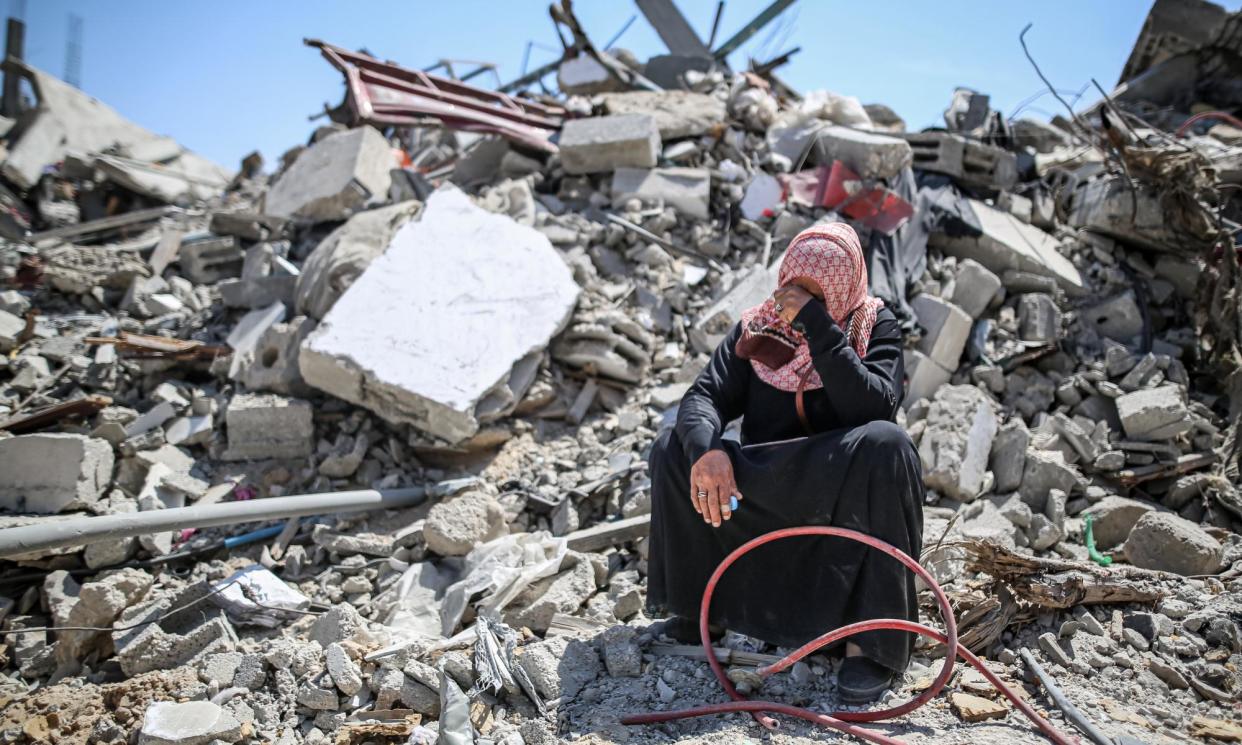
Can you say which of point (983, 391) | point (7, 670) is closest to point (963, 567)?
point (983, 391)

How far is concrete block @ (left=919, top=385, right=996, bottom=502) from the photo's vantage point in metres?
3.94

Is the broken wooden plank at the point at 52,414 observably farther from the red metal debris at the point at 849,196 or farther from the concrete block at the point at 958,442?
the red metal debris at the point at 849,196

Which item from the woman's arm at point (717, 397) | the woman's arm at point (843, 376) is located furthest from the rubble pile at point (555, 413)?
the woman's arm at point (717, 397)

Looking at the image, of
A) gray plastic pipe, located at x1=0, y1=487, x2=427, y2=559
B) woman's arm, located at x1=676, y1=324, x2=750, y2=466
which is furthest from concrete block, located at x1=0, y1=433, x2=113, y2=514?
woman's arm, located at x1=676, y1=324, x2=750, y2=466

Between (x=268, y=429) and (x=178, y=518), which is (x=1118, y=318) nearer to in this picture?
(x=268, y=429)

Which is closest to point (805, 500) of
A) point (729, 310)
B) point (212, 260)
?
point (729, 310)

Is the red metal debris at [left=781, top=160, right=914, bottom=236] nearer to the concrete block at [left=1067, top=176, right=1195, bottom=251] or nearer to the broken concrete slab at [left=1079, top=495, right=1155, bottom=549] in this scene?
the concrete block at [left=1067, top=176, right=1195, bottom=251]

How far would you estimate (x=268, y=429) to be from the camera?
4469 millimetres

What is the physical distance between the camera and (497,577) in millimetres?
3318

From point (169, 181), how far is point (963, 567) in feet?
32.4

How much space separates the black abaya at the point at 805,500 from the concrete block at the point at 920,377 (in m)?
1.88

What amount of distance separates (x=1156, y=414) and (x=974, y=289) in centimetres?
139

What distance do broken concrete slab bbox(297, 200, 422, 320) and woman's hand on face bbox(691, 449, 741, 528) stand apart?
10.4 feet

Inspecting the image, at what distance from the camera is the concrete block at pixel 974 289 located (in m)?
5.13
